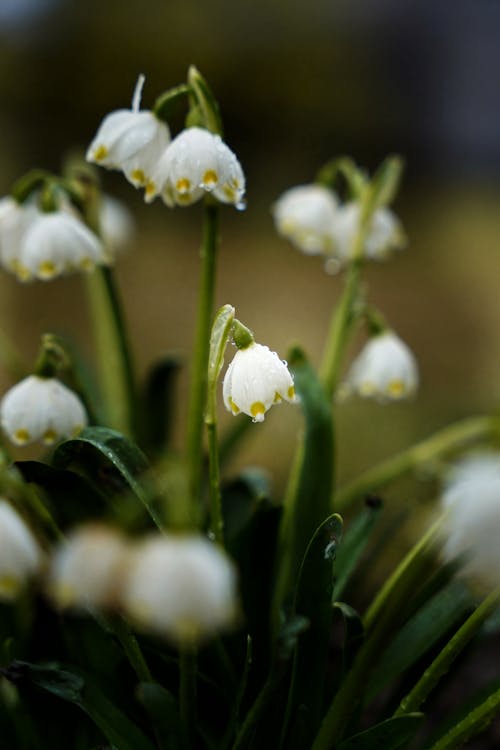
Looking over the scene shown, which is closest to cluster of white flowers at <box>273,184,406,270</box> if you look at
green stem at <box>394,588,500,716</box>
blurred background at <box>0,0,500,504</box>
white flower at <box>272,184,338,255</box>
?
white flower at <box>272,184,338,255</box>

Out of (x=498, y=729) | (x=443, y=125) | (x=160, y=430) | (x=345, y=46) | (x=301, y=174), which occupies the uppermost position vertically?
(x=345, y=46)

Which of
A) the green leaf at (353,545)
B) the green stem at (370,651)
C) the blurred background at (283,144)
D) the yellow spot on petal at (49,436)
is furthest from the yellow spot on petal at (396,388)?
the blurred background at (283,144)

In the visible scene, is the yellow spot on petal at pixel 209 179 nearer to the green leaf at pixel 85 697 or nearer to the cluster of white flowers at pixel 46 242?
the cluster of white flowers at pixel 46 242

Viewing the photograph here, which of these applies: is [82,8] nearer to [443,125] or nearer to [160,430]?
[443,125]

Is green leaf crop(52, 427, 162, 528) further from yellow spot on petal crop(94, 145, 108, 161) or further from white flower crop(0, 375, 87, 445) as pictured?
yellow spot on petal crop(94, 145, 108, 161)

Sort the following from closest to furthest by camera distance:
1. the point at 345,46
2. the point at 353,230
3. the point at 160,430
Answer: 1. the point at 353,230
2. the point at 160,430
3. the point at 345,46

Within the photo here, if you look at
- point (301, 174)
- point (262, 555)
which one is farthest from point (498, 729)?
point (301, 174)

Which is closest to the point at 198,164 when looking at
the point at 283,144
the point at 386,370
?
the point at 386,370
